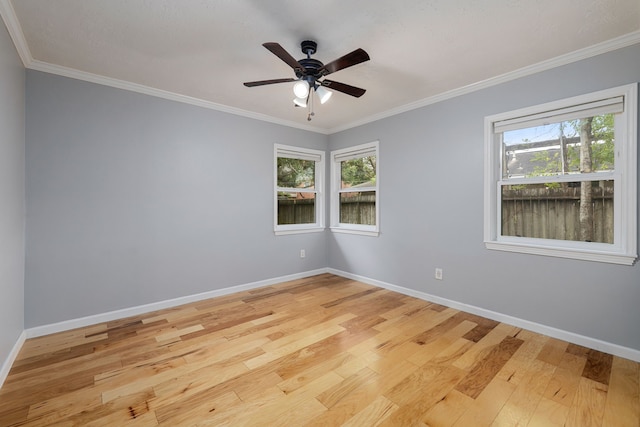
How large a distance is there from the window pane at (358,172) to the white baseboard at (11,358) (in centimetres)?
397

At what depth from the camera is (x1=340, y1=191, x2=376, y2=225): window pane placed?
13.8 ft

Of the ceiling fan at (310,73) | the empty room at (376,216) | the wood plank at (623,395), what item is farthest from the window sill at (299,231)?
the wood plank at (623,395)

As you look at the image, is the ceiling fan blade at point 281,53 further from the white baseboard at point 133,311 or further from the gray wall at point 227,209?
the white baseboard at point 133,311

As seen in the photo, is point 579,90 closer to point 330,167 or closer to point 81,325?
point 330,167

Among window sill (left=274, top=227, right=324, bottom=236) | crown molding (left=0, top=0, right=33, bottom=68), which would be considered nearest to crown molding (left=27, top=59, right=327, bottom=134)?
crown molding (left=0, top=0, right=33, bottom=68)

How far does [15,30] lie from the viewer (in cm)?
199

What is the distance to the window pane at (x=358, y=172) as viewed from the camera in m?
4.17

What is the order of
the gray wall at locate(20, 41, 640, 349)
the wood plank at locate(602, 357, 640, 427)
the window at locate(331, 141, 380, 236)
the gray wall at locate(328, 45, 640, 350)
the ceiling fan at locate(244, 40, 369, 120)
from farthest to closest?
the window at locate(331, 141, 380, 236) → the gray wall at locate(20, 41, 640, 349) → the gray wall at locate(328, 45, 640, 350) → the ceiling fan at locate(244, 40, 369, 120) → the wood plank at locate(602, 357, 640, 427)

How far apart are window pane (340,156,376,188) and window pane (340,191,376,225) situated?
151mm

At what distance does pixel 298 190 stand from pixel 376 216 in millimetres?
1316

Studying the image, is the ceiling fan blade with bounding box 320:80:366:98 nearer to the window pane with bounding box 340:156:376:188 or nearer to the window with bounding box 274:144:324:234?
the window pane with bounding box 340:156:376:188

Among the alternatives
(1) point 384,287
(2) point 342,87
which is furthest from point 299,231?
(2) point 342,87

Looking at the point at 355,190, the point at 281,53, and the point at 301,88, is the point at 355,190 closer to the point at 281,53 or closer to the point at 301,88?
the point at 301,88

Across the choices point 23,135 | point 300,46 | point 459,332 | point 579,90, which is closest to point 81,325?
point 23,135
